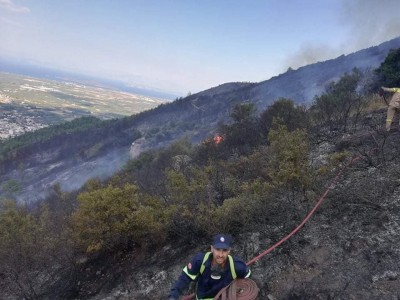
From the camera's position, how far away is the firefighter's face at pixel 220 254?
13.9ft

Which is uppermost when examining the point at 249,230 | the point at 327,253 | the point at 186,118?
the point at 327,253

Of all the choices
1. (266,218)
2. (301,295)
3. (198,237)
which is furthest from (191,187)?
(301,295)

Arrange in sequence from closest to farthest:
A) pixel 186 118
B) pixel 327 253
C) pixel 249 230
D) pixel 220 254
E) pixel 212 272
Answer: pixel 220 254 → pixel 212 272 → pixel 327 253 → pixel 249 230 → pixel 186 118

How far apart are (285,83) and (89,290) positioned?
209 ft

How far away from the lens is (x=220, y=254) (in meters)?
4.25

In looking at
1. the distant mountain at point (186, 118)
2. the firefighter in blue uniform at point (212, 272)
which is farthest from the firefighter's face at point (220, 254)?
the distant mountain at point (186, 118)

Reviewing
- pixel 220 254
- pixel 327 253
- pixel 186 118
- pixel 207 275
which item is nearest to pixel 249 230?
pixel 327 253

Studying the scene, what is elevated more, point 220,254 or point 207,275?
point 220,254

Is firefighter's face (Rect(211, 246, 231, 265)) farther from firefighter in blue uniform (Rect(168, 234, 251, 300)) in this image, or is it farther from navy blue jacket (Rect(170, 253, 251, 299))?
navy blue jacket (Rect(170, 253, 251, 299))

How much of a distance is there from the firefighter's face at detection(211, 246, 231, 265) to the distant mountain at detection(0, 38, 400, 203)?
147 feet

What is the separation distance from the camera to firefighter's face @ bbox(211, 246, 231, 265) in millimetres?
4238

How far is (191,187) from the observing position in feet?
32.2

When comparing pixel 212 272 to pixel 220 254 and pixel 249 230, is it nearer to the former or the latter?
pixel 220 254

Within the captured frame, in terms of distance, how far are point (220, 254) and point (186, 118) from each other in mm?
74130
